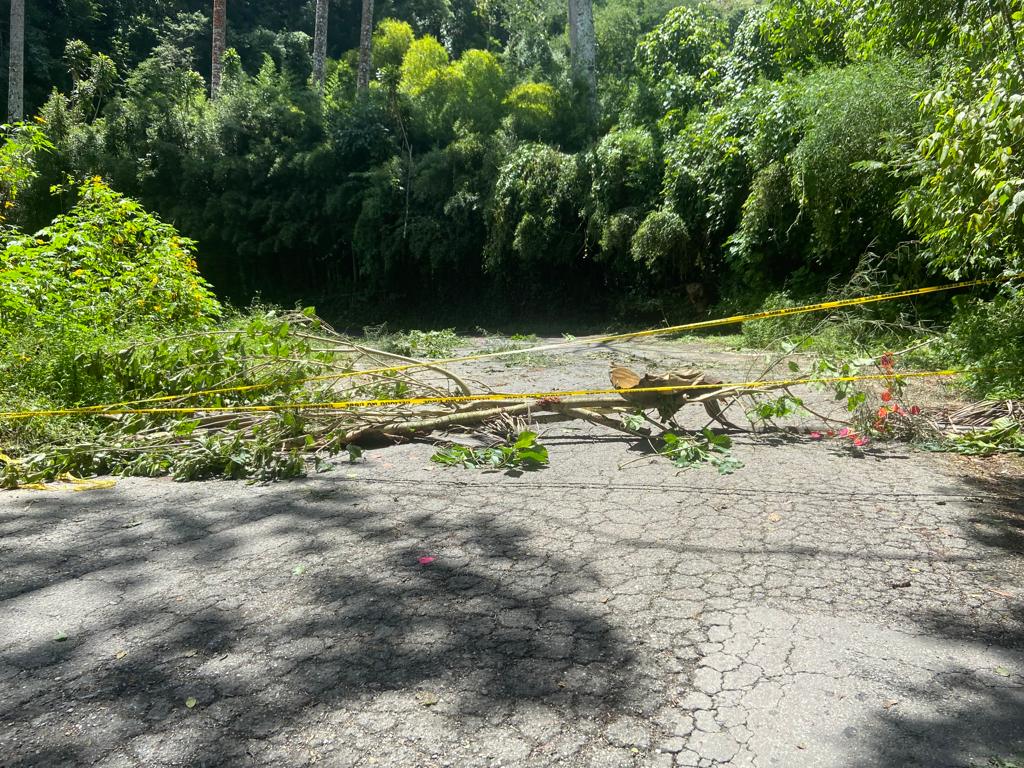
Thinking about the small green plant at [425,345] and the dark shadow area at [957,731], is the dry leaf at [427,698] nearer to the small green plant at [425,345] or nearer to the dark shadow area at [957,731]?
the dark shadow area at [957,731]

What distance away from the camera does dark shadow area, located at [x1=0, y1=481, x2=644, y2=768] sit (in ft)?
7.68

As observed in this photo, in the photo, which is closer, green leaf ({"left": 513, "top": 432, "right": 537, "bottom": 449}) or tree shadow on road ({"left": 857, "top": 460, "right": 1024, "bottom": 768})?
tree shadow on road ({"left": 857, "top": 460, "right": 1024, "bottom": 768})

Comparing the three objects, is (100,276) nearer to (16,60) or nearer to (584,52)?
(584,52)

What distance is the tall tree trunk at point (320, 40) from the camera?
80.5ft

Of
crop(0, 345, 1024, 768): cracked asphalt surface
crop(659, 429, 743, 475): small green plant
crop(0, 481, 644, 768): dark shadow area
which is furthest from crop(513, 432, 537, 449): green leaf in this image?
crop(0, 481, 644, 768): dark shadow area

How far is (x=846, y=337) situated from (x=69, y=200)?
2294 centimetres

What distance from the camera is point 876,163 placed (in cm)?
1012

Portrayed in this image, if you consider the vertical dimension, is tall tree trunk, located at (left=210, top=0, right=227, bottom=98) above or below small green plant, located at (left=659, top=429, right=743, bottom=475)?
above

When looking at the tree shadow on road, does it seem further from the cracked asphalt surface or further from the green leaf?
the green leaf

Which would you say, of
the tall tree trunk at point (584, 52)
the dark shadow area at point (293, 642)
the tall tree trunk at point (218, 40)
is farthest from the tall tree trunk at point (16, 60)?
the dark shadow area at point (293, 642)

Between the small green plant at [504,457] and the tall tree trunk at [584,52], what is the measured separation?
58.1ft

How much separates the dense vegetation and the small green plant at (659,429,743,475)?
6.71 feet

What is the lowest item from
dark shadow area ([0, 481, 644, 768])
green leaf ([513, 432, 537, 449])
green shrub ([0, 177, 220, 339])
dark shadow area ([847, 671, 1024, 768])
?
dark shadow area ([0, 481, 644, 768])

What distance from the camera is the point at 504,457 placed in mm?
5195
